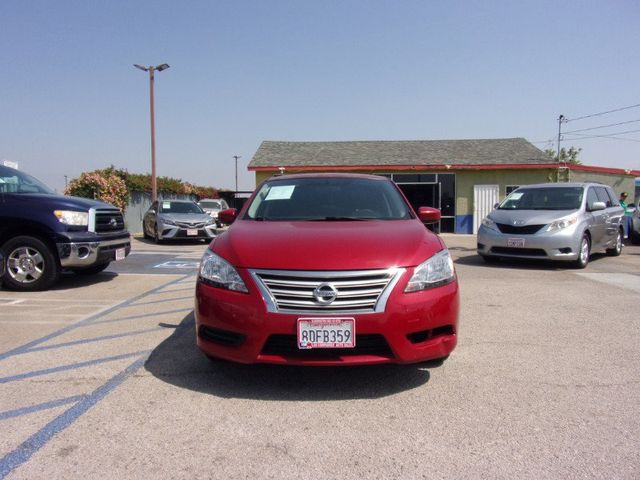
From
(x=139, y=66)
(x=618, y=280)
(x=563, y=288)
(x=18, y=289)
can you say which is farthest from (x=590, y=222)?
(x=139, y=66)

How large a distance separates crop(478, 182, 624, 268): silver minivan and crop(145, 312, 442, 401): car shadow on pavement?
588 centimetres

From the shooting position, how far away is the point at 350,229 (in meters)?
3.59

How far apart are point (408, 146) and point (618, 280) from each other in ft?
54.5

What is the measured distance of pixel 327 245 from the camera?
3182 millimetres

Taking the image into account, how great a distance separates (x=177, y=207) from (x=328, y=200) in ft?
38.8

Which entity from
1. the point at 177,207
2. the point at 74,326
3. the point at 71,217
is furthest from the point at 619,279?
the point at 177,207

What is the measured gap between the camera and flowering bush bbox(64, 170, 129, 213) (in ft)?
62.8

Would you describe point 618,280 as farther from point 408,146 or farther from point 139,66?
point 139,66

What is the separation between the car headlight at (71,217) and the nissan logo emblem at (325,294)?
5.00m

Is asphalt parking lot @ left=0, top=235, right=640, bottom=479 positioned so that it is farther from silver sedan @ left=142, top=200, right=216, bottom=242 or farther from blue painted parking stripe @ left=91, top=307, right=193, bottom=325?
silver sedan @ left=142, top=200, right=216, bottom=242

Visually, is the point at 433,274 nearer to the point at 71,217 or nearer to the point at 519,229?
the point at 71,217

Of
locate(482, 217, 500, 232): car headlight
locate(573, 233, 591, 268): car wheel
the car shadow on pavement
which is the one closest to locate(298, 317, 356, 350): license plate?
the car shadow on pavement

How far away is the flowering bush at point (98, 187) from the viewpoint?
754 inches

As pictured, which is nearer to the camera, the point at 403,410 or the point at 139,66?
the point at 403,410
